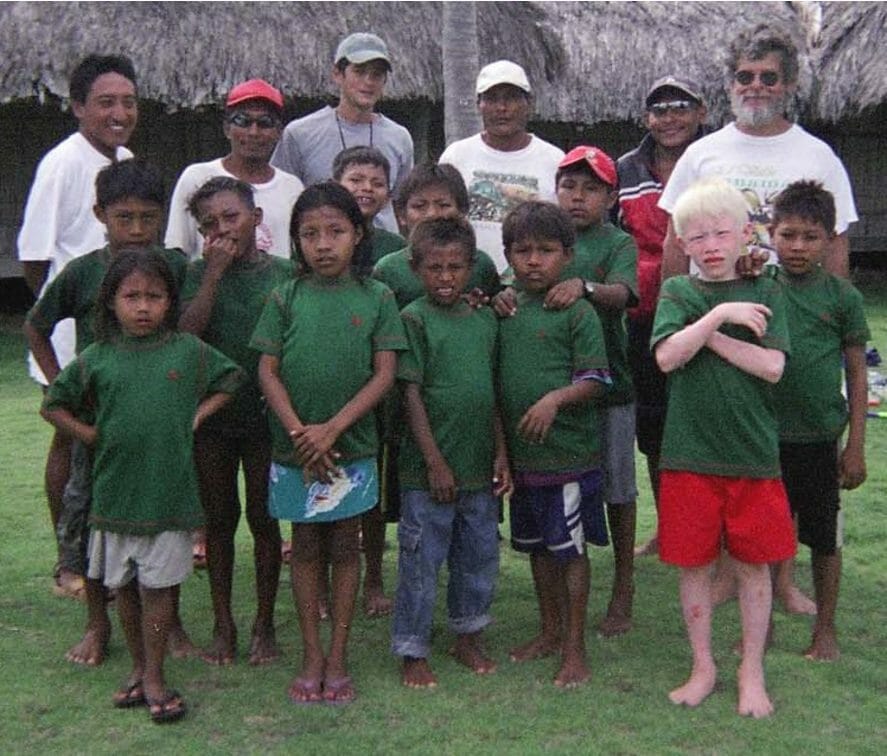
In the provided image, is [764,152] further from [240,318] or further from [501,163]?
[240,318]

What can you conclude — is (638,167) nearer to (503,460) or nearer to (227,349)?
(503,460)

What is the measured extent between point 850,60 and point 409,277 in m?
11.4

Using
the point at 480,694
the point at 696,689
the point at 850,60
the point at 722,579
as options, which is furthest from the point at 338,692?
the point at 850,60

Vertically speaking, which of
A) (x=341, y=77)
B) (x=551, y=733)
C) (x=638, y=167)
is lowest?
(x=551, y=733)

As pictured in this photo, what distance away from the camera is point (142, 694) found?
3693 millimetres

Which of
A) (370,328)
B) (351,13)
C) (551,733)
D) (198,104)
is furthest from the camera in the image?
(351,13)

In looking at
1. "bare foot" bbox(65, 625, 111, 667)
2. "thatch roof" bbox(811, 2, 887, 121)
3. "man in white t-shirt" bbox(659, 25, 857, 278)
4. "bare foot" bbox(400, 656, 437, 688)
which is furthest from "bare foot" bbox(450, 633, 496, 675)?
"thatch roof" bbox(811, 2, 887, 121)

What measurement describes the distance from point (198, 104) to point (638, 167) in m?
7.76

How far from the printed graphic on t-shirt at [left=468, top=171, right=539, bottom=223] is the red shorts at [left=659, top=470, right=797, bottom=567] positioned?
129 cm

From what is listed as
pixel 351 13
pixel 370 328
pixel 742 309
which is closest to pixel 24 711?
pixel 370 328

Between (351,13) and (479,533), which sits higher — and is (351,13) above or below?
above

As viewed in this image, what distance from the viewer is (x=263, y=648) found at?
4.09 metres

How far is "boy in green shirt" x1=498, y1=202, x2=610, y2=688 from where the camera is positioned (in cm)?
385

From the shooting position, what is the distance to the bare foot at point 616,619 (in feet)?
14.2
